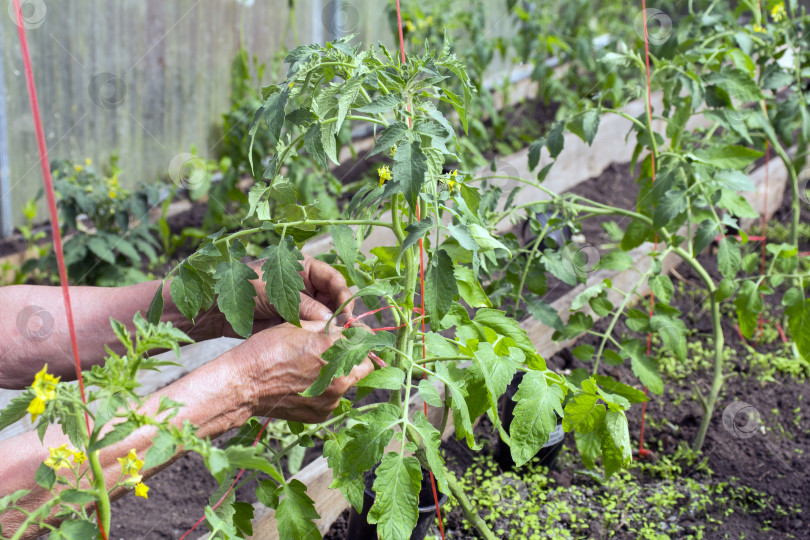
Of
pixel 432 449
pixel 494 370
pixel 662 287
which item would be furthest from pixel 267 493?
→ pixel 662 287

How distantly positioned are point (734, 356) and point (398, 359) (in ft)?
6.29

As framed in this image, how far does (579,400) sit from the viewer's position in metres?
1.28

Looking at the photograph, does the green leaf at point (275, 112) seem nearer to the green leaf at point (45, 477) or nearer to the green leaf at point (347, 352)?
the green leaf at point (347, 352)

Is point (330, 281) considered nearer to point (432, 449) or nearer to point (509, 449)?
point (432, 449)

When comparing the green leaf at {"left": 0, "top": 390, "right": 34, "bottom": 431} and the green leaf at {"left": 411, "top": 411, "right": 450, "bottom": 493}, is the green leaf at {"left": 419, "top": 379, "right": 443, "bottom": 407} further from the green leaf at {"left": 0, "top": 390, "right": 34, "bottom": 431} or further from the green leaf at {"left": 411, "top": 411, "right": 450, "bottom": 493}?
the green leaf at {"left": 0, "top": 390, "right": 34, "bottom": 431}

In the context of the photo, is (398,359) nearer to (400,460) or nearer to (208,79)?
(400,460)

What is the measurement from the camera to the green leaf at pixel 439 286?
1.19 metres

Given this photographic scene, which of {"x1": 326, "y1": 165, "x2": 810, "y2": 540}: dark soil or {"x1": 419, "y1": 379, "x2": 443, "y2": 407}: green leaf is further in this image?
{"x1": 326, "y1": 165, "x2": 810, "y2": 540}: dark soil

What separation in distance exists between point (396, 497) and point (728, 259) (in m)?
1.26

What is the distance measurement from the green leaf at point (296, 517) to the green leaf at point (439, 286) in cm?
40

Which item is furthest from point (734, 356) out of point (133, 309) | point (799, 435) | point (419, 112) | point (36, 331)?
point (36, 331)

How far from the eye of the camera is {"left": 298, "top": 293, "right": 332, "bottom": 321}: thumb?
1.54 m

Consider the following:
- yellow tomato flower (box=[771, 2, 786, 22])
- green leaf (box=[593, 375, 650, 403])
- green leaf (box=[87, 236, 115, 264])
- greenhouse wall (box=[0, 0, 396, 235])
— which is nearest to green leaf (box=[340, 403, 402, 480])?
green leaf (box=[593, 375, 650, 403])

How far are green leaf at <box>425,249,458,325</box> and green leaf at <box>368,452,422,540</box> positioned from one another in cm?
24
